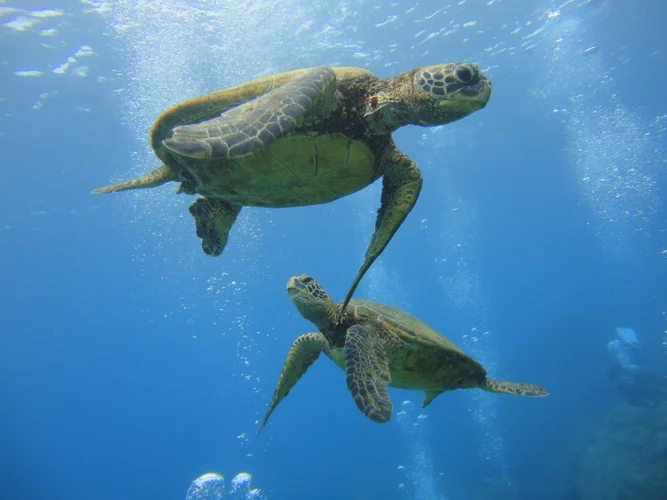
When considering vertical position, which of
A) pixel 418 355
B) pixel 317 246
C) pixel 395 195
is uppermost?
pixel 395 195

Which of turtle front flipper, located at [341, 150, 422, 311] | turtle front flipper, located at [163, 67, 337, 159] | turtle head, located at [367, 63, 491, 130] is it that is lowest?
turtle front flipper, located at [341, 150, 422, 311]

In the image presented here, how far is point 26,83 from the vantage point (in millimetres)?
11773

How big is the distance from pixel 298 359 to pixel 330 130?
244cm

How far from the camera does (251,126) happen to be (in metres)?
1.84

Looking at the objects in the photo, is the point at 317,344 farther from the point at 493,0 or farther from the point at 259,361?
the point at 259,361

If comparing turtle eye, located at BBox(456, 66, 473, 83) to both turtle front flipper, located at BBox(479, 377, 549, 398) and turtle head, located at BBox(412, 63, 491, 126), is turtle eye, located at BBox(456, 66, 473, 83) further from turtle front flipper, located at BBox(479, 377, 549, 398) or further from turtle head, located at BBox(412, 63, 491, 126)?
turtle front flipper, located at BBox(479, 377, 549, 398)

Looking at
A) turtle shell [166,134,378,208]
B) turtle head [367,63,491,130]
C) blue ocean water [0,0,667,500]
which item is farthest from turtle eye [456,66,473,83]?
blue ocean water [0,0,667,500]

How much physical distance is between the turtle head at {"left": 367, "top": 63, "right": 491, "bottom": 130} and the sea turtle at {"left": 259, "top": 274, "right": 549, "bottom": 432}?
5.39 ft

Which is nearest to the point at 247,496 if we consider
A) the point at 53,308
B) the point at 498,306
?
the point at 53,308

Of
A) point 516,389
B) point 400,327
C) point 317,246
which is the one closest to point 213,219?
point 400,327

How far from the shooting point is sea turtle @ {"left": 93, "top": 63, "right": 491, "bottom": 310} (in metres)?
2.32

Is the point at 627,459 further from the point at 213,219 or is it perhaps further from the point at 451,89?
the point at 213,219

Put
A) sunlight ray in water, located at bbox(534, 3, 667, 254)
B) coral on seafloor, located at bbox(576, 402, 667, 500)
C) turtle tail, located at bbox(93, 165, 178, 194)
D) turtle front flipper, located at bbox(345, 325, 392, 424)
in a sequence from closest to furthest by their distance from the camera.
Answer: turtle front flipper, located at bbox(345, 325, 392, 424) → turtle tail, located at bbox(93, 165, 178, 194) → coral on seafloor, located at bbox(576, 402, 667, 500) → sunlight ray in water, located at bbox(534, 3, 667, 254)

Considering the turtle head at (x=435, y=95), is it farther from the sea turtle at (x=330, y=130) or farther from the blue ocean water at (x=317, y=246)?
the blue ocean water at (x=317, y=246)
